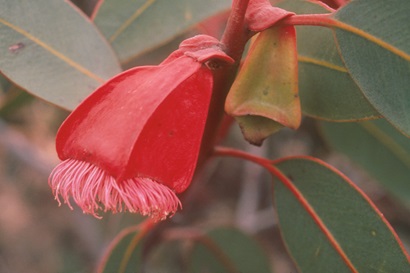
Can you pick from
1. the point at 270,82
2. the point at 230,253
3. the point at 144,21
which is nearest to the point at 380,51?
the point at 270,82

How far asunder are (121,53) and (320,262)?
0.56 m

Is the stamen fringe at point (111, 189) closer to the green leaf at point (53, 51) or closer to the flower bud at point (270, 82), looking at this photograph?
the flower bud at point (270, 82)

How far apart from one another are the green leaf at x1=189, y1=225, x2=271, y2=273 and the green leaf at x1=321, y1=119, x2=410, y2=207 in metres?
0.41

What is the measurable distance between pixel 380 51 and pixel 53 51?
580 mm

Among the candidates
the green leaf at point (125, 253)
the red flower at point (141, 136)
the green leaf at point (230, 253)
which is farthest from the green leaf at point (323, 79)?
the green leaf at point (230, 253)

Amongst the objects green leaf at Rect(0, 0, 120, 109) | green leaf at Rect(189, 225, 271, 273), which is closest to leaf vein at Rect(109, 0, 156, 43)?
green leaf at Rect(0, 0, 120, 109)

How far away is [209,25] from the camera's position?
1.62 metres

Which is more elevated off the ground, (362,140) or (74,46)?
(74,46)

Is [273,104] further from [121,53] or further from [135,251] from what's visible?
[135,251]

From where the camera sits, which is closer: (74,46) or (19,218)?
(74,46)

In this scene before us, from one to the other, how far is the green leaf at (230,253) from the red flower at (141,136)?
0.90m

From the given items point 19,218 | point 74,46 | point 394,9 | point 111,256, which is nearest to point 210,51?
point 394,9

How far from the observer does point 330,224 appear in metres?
0.99

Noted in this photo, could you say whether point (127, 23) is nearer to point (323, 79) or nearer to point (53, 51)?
point (53, 51)
